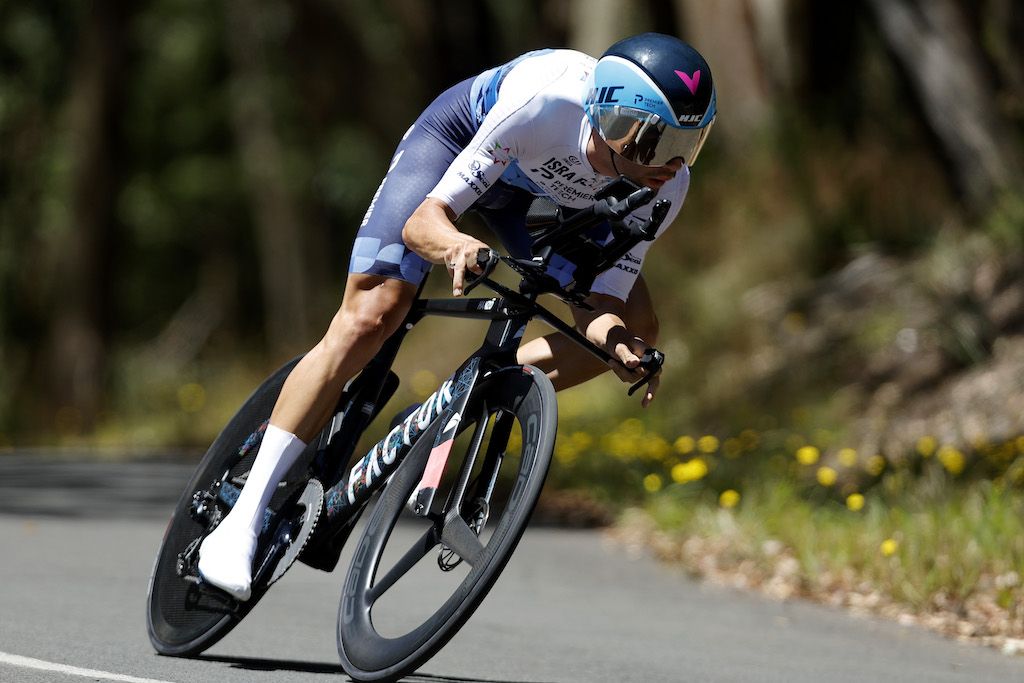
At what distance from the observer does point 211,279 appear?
42438 mm

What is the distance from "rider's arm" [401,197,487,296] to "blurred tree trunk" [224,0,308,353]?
70.5 ft

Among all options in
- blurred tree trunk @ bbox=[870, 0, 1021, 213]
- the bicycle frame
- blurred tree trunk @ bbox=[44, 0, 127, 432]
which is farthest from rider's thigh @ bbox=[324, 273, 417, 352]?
blurred tree trunk @ bbox=[44, 0, 127, 432]

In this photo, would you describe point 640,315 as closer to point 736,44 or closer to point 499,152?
point 499,152

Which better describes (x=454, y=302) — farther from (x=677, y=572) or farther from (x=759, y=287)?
(x=759, y=287)

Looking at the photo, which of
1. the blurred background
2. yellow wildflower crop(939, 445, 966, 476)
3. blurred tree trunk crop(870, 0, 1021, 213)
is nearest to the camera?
yellow wildflower crop(939, 445, 966, 476)

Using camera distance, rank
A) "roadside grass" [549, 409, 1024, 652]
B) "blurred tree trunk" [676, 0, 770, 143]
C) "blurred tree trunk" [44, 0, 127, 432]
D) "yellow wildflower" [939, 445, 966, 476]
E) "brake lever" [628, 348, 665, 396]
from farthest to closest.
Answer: "blurred tree trunk" [44, 0, 127, 432] → "blurred tree trunk" [676, 0, 770, 143] → "yellow wildflower" [939, 445, 966, 476] → "roadside grass" [549, 409, 1024, 652] → "brake lever" [628, 348, 665, 396]

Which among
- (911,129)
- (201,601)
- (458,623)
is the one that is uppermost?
(458,623)

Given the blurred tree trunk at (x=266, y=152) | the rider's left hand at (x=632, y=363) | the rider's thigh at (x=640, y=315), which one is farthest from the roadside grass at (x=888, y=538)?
the blurred tree trunk at (x=266, y=152)

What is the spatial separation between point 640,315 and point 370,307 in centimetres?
90

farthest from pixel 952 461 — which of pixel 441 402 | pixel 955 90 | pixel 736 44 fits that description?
pixel 736 44

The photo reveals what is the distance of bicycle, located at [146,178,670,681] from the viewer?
4238 millimetres

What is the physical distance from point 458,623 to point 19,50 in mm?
20091

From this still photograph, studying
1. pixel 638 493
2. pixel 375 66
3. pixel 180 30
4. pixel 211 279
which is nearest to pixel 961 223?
pixel 638 493

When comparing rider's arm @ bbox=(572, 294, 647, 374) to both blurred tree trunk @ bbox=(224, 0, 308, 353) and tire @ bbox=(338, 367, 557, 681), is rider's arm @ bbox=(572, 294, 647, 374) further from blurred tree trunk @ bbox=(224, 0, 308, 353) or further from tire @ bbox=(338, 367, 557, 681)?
blurred tree trunk @ bbox=(224, 0, 308, 353)
